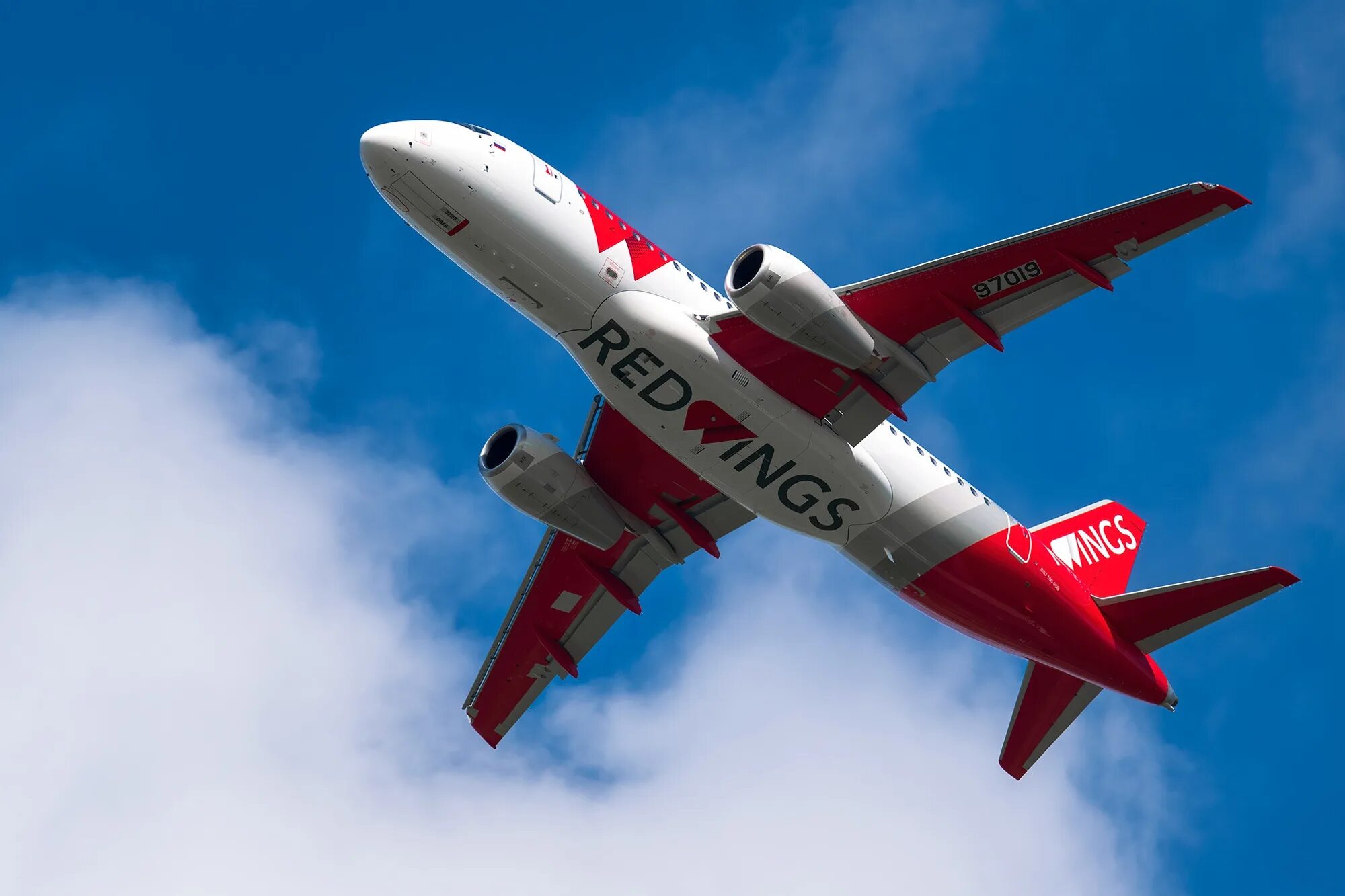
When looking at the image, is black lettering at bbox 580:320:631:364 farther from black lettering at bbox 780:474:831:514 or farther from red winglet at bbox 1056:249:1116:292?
red winglet at bbox 1056:249:1116:292

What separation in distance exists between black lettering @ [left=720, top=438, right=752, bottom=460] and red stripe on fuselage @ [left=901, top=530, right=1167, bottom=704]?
5.79 m

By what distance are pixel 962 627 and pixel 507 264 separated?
14330mm

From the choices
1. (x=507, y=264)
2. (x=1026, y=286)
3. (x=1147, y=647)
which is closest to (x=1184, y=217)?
(x=1026, y=286)

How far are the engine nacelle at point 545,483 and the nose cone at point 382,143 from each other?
7.98 metres

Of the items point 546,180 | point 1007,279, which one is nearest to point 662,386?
point 546,180

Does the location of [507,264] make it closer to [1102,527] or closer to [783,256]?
[783,256]

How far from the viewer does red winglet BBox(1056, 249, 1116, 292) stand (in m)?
30.1

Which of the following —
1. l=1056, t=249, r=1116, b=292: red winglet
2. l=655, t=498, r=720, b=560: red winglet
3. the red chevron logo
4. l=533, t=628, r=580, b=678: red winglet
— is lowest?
l=533, t=628, r=580, b=678: red winglet

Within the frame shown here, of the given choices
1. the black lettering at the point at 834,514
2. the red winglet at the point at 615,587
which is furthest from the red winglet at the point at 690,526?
the black lettering at the point at 834,514

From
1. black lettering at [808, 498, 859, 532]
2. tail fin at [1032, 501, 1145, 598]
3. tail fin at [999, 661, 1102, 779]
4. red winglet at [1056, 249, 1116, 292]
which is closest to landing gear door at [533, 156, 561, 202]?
black lettering at [808, 498, 859, 532]

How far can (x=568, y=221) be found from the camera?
31.1 meters

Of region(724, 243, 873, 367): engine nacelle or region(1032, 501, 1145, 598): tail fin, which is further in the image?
region(1032, 501, 1145, 598): tail fin

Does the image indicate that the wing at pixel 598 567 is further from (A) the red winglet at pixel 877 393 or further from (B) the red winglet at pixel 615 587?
(A) the red winglet at pixel 877 393

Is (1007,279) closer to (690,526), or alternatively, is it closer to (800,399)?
(800,399)
